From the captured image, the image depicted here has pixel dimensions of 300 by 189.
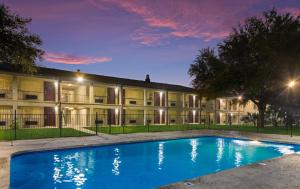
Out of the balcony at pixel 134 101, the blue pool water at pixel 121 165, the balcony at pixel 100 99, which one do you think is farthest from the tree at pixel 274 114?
the balcony at pixel 100 99

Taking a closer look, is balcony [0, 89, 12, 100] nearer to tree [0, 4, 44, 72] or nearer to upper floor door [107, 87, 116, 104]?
tree [0, 4, 44, 72]

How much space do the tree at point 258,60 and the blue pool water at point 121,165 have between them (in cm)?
1079

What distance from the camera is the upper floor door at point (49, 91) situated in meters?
29.9

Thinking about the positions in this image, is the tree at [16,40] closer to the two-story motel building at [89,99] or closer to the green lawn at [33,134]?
the green lawn at [33,134]

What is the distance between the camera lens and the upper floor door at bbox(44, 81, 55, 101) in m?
29.9

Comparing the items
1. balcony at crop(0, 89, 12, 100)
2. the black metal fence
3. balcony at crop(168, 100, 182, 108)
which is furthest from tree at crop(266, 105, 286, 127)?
balcony at crop(0, 89, 12, 100)

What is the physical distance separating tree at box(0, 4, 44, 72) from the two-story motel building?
25.4 feet

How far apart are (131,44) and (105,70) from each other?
20637 millimetres

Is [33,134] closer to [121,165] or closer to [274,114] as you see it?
[121,165]

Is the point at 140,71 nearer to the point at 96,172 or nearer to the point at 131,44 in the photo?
the point at 131,44

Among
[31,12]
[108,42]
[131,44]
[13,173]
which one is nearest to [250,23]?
[131,44]

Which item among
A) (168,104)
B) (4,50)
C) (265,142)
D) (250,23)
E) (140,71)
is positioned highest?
(250,23)

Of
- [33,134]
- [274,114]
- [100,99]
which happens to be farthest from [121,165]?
[274,114]

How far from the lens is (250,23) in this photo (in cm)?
Answer: 2884
